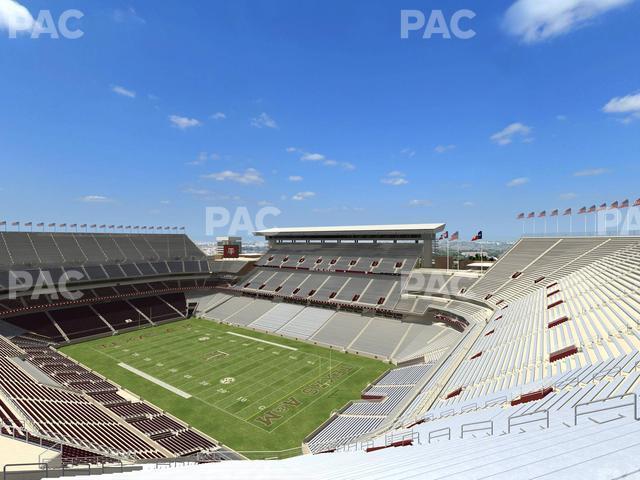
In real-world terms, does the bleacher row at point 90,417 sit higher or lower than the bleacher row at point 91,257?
lower

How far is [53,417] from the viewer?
711 inches

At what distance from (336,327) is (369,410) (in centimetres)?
1915

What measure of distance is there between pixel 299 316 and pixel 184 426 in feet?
80.0

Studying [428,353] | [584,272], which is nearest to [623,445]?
[428,353]

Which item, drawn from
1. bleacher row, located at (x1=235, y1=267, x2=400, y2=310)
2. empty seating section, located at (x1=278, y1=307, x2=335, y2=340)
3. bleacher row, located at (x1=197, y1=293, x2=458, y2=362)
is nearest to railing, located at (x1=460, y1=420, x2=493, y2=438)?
bleacher row, located at (x1=197, y1=293, x2=458, y2=362)

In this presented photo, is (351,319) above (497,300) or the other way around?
the other way around

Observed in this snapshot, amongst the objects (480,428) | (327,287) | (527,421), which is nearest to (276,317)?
(327,287)

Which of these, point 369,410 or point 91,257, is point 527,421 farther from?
point 91,257

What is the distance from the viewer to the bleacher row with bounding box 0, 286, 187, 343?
131ft

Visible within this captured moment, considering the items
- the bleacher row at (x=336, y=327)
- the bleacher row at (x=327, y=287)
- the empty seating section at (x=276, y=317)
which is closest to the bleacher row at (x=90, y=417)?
the empty seating section at (x=276, y=317)

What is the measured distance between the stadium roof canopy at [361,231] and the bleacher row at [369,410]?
25.5 meters

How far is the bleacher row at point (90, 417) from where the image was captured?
1622 cm

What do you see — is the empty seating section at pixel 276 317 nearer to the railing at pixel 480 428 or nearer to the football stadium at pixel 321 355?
the football stadium at pixel 321 355

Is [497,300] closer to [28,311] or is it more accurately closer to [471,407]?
[471,407]
